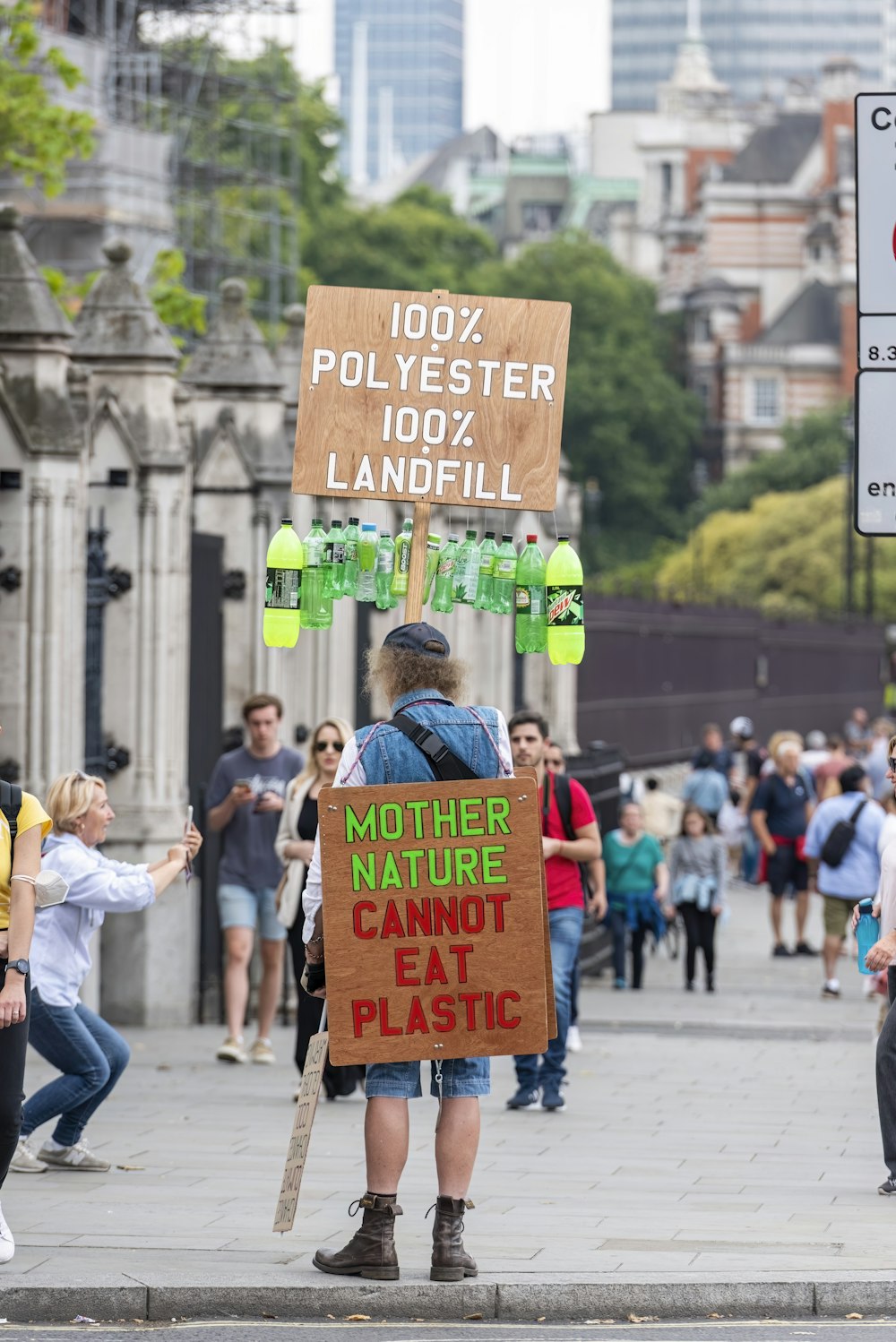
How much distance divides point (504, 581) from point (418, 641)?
46.6 inches

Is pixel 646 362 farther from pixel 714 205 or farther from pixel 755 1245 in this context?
pixel 755 1245

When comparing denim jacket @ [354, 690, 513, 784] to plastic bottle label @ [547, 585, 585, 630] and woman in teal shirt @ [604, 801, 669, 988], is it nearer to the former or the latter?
plastic bottle label @ [547, 585, 585, 630]

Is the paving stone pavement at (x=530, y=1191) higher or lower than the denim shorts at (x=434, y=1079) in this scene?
lower

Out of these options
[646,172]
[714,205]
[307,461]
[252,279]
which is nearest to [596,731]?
[307,461]

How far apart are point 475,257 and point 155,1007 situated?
91525mm

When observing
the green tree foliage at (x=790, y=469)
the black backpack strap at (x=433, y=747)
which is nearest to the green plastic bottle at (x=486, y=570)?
the black backpack strap at (x=433, y=747)

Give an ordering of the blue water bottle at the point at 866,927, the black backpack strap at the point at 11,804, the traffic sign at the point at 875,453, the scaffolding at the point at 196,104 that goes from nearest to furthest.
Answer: the black backpack strap at the point at 11,804 < the traffic sign at the point at 875,453 < the blue water bottle at the point at 866,927 < the scaffolding at the point at 196,104

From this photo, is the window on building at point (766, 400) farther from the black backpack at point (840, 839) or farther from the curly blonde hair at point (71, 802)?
the curly blonde hair at point (71, 802)

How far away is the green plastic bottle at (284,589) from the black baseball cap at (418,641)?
1.03 m

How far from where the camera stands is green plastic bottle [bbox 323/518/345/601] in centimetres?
854

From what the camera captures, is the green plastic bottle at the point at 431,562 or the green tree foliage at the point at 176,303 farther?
the green tree foliage at the point at 176,303

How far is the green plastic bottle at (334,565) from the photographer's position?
854 centimetres

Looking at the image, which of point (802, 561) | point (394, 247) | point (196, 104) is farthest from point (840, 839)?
point (394, 247)

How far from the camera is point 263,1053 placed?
12.9m
